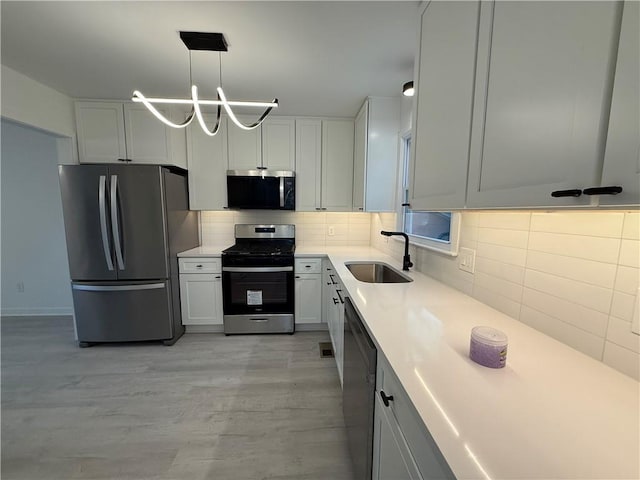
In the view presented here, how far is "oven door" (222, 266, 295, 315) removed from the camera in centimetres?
279

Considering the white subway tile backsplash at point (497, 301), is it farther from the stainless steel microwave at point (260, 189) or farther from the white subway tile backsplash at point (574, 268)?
the stainless steel microwave at point (260, 189)

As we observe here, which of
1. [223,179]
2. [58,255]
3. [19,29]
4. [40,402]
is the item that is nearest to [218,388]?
[40,402]

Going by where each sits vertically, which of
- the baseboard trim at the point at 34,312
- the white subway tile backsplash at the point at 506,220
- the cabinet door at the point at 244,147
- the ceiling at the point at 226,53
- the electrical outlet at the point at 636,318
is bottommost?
the baseboard trim at the point at 34,312

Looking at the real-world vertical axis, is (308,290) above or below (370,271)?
below

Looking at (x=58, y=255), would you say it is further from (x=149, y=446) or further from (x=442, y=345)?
(x=442, y=345)

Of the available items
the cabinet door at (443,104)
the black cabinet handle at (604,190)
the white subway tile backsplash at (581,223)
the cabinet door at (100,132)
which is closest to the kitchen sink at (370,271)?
the cabinet door at (443,104)

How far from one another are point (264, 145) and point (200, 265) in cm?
151

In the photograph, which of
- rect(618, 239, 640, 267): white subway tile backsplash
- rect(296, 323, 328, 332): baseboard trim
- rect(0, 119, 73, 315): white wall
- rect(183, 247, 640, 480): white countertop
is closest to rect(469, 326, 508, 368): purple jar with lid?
rect(183, 247, 640, 480): white countertop

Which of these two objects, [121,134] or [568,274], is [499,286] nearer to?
[568,274]

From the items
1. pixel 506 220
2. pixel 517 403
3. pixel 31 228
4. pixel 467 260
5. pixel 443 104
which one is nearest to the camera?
pixel 517 403

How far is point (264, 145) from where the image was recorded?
2.95 meters

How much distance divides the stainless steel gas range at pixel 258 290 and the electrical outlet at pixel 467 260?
1695mm

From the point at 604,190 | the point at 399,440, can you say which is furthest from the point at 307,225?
the point at 604,190

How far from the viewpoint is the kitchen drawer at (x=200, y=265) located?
278 centimetres
